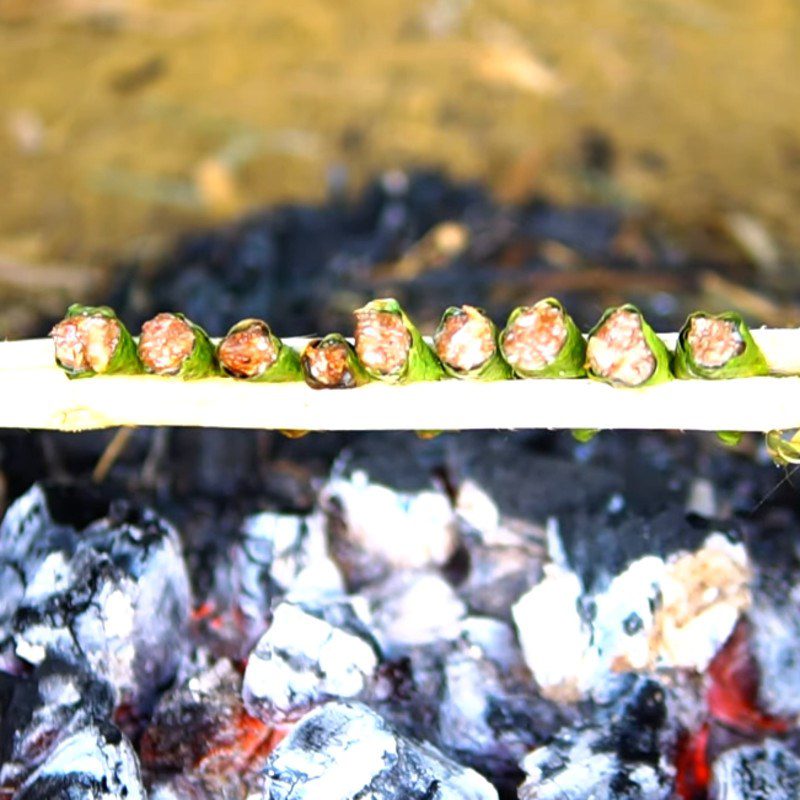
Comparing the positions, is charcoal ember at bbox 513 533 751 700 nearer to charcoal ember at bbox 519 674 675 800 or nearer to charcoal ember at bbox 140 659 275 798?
charcoal ember at bbox 519 674 675 800

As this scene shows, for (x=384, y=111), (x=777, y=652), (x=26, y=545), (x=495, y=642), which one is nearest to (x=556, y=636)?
(x=495, y=642)

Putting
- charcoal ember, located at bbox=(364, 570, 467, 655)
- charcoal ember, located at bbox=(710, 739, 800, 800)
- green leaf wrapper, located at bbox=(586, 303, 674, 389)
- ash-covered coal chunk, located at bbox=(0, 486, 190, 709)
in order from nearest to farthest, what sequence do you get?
green leaf wrapper, located at bbox=(586, 303, 674, 389), charcoal ember, located at bbox=(710, 739, 800, 800), ash-covered coal chunk, located at bbox=(0, 486, 190, 709), charcoal ember, located at bbox=(364, 570, 467, 655)

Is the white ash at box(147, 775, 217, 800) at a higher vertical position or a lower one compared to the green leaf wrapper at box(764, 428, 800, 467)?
lower

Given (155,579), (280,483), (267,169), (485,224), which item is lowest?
(155,579)

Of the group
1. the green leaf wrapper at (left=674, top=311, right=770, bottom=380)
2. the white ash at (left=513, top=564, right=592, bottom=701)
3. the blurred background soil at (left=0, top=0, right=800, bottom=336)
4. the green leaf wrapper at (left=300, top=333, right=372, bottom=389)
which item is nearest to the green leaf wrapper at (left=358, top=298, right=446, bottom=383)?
the green leaf wrapper at (left=300, top=333, right=372, bottom=389)

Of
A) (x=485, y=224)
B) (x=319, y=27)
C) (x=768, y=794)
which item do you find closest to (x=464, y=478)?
(x=768, y=794)

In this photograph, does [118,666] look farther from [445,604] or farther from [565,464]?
[565,464]

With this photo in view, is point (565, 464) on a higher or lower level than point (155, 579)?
higher

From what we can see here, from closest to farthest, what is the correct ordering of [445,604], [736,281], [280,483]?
1. [445,604]
2. [280,483]
3. [736,281]
